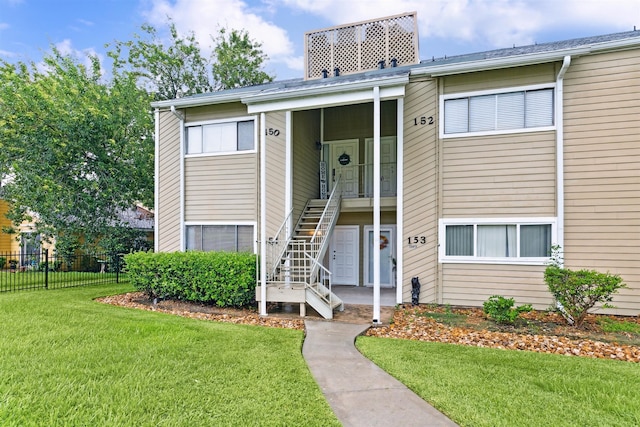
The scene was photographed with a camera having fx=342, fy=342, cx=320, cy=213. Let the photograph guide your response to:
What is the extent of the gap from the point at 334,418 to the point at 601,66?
8.41m

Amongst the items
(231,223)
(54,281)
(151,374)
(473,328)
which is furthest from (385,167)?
(54,281)

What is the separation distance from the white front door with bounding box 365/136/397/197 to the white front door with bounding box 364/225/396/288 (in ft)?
3.84

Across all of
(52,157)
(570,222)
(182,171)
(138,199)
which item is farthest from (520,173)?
(52,157)

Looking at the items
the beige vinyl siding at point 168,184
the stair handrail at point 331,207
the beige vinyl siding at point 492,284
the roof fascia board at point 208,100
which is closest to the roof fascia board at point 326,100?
the roof fascia board at point 208,100

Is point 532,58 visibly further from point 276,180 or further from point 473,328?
point 276,180

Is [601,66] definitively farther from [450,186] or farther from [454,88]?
[450,186]

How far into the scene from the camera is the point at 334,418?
3.06 meters

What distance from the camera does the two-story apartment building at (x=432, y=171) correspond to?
22.6ft

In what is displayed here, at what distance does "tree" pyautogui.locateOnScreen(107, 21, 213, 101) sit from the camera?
1859 centimetres

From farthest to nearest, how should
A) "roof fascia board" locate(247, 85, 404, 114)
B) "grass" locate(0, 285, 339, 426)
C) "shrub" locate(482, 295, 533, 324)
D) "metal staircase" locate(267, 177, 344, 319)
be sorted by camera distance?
"metal staircase" locate(267, 177, 344, 319)
"roof fascia board" locate(247, 85, 404, 114)
"shrub" locate(482, 295, 533, 324)
"grass" locate(0, 285, 339, 426)

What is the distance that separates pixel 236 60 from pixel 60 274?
47.6ft

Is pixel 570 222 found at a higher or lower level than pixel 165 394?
higher

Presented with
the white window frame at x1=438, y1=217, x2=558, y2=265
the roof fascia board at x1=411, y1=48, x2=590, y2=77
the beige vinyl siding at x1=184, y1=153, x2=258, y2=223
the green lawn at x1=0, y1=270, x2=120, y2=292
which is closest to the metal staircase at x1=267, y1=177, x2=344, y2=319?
the beige vinyl siding at x1=184, y1=153, x2=258, y2=223

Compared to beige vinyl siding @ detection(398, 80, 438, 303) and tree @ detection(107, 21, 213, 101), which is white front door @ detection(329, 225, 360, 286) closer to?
beige vinyl siding @ detection(398, 80, 438, 303)
